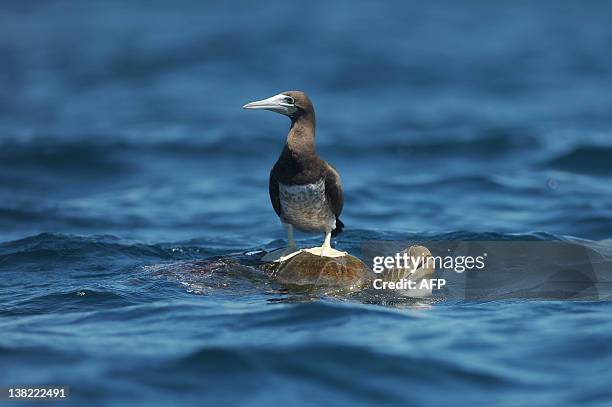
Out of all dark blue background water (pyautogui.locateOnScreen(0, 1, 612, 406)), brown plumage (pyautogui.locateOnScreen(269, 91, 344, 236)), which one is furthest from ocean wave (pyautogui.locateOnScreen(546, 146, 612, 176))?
brown plumage (pyautogui.locateOnScreen(269, 91, 344, 236))

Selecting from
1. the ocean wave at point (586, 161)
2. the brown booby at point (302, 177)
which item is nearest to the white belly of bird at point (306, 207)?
the brown booby at point (302, 177)

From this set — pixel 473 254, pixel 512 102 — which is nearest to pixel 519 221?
pixel 473 254

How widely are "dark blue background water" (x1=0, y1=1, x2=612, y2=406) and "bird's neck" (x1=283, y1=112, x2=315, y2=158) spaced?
139cm

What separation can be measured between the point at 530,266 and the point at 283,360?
3.78 metres

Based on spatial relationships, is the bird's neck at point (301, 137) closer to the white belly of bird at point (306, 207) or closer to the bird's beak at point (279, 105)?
the bird's beak at point (279, 105)

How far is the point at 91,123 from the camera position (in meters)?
22.9

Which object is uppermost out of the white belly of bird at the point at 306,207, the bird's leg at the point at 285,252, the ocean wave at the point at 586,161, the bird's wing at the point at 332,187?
the ocean wave at the point at 586,161

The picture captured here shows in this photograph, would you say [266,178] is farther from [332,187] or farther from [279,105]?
[279,105]

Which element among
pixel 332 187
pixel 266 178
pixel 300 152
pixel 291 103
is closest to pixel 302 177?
pixel 300 152

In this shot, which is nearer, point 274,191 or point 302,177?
point 302,177

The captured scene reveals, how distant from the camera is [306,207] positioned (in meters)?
9.91

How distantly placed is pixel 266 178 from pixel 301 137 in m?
8.75

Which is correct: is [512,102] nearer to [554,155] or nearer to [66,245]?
[554,155]

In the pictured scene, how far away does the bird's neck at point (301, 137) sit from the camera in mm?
9719
